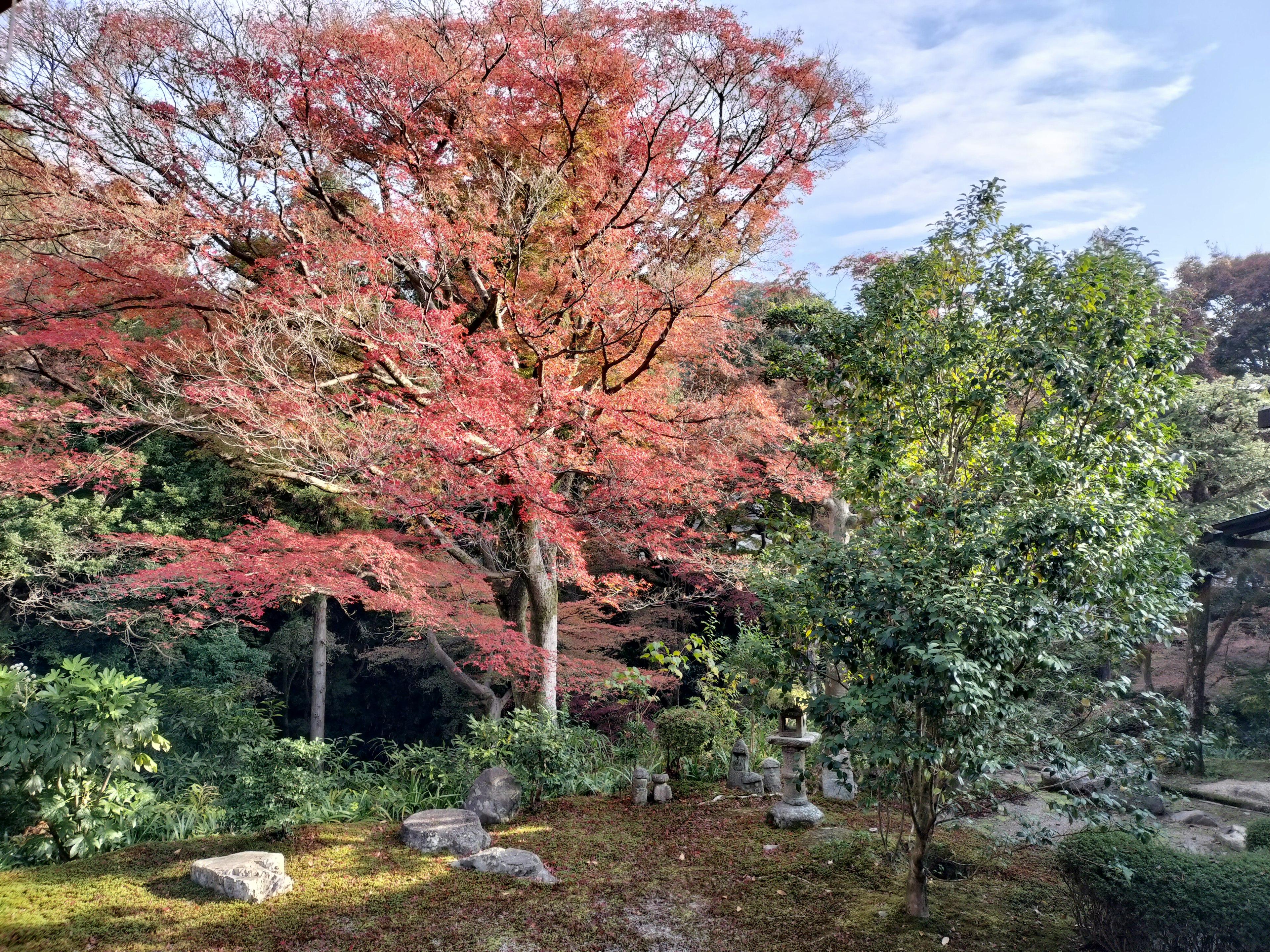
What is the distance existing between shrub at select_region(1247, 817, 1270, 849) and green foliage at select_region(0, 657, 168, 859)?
690cm

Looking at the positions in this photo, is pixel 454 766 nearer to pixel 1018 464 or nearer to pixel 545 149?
pixel 1018 464

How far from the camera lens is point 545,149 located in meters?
7.69

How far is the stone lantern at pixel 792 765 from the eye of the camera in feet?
18.9

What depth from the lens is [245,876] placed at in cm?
433

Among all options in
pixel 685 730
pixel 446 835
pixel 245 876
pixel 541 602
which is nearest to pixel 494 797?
pixel 446 835

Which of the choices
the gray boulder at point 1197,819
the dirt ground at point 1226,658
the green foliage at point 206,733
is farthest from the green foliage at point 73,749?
the dirt ground at point 1226,658

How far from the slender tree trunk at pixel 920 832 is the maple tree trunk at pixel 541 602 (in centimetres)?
463

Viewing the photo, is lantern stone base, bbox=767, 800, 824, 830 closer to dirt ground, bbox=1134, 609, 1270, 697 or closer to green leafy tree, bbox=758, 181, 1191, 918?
green leafy tree, bbox=758, 181, 1191, 918

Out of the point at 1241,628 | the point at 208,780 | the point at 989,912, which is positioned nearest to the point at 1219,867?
the point at 989,912

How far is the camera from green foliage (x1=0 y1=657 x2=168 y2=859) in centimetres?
445

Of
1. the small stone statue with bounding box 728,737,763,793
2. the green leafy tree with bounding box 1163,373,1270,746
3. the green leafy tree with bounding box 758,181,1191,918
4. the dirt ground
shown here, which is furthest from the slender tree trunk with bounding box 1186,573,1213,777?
the green leafy tree with bounding box 758,181,1191,918

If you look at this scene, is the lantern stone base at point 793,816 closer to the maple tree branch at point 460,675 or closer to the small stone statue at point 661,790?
the small stone statue at point 661,790

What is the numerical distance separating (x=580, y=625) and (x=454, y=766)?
4.26 metres

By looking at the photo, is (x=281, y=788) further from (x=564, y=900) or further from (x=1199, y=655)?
(x=1199, y=655)
